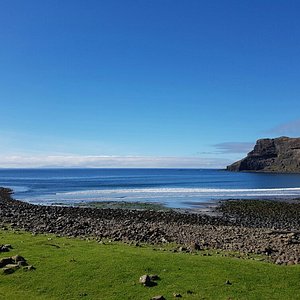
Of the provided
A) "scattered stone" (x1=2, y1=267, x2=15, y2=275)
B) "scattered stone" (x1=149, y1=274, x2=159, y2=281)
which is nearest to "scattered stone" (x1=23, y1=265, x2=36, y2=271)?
"scattered stone" (x1=2, y1=267, x2=15, y2=275)

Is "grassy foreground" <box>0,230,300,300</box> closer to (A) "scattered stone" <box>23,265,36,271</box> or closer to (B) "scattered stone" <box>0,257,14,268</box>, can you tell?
(A) "scattered stone" <box>23,265,36,271</box>

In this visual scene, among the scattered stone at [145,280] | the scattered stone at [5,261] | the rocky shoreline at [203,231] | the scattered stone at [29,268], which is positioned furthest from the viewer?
the rocky shoreline at [203,231]

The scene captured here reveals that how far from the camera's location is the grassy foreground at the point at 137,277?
1178 centimetres

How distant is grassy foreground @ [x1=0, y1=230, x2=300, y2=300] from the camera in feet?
38.7

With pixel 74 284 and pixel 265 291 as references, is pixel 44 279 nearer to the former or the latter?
pixel 74 284

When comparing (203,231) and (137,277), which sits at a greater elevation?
(137,277)

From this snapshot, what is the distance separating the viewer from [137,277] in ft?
42.5

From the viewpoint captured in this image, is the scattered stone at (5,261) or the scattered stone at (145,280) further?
the scattered stone at (5,261)

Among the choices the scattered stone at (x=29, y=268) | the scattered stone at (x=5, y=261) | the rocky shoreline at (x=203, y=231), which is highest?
the scattered stone at (x=5, y=261)

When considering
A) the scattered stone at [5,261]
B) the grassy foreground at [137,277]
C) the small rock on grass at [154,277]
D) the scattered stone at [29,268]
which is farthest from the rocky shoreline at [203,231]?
the scattered stone at [5,261]

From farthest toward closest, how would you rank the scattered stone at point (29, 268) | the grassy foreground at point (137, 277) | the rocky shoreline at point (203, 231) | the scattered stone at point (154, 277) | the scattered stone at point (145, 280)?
the rocky shoreline at point (203, 231)
the scattered stone at point (29, 268)
the scattered stone at point (154, 277)
the scattered stone at point (145, 280)
the grassy foreground at point (137, 277)

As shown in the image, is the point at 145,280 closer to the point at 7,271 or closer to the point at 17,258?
the point at 7,271

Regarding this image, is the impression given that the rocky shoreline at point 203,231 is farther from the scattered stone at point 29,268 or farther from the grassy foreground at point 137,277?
the scattered stone at point 29,268

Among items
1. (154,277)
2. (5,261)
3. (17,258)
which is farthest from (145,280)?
(5,261)
